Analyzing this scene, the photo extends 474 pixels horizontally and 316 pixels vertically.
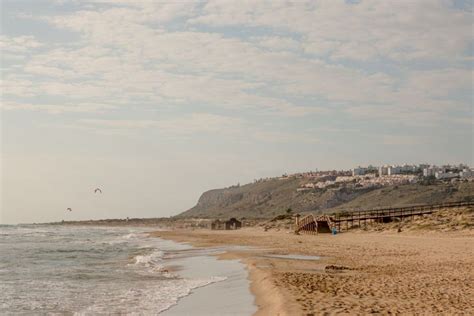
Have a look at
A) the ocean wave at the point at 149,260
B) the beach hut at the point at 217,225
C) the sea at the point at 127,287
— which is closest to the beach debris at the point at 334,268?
the sea at the point at 127,287

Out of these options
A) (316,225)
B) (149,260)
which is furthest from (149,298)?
(316,225)

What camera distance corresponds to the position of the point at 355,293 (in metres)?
14.1

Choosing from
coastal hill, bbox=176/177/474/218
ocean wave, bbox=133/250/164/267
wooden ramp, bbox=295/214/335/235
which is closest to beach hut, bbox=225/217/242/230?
wooden ramp, bbox=295/214/335/235

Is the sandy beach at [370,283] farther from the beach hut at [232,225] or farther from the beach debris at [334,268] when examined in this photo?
the beach hut at [232,225]

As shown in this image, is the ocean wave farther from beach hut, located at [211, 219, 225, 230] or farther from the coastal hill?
the coastal hill

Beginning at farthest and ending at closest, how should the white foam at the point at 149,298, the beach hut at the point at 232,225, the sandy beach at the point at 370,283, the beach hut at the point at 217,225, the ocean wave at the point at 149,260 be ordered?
the beach hut at the point at 217,225 → the beach hut at the point at 232,225 → the ocean wave at the point at 149,260 → the white foam at the point at 149,298 → the sandy beach at the point at 370,283

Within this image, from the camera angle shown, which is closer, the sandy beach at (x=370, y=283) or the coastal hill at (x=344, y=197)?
the sandy beach at (x=370, y=283)

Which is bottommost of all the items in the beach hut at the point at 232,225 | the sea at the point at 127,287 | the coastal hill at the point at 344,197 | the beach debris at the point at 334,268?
the sea at the point at 127,287

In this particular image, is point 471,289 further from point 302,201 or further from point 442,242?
point 302,201

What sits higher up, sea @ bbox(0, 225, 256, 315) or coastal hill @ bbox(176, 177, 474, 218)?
coastal hill @ bbox(176, 177, 474, 218)

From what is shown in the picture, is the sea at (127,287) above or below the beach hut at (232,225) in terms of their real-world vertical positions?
below

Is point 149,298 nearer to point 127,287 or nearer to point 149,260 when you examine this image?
point 127,287

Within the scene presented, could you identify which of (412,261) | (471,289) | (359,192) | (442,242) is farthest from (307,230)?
(359,192)

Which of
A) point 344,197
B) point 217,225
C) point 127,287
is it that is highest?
point 344,197
